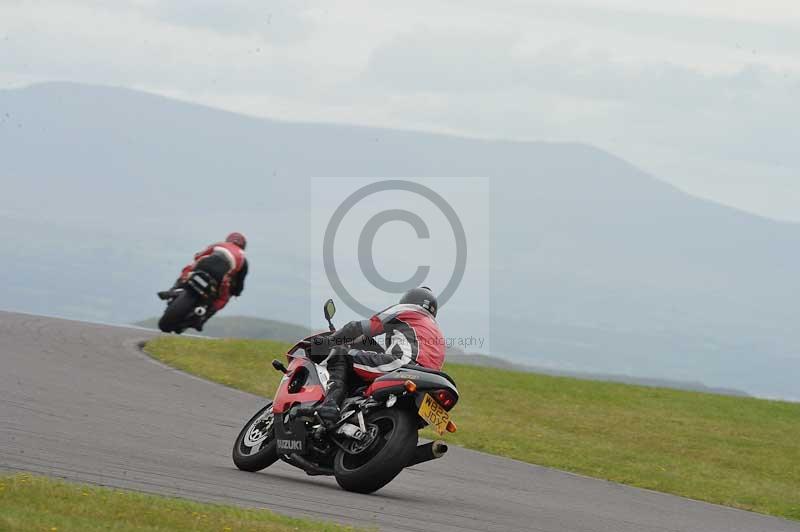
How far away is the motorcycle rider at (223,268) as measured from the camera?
21.8 m

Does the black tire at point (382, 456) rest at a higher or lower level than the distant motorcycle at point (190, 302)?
lower

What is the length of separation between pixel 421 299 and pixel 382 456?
1373 millimetres

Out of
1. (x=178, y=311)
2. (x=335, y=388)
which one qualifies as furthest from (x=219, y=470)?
(x=178, y=311)

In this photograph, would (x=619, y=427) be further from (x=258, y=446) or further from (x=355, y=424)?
(x=355, y=424)

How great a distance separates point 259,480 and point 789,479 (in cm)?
905

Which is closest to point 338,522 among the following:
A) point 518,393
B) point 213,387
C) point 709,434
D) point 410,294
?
point 410,294

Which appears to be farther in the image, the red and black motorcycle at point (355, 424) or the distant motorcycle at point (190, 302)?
the distant motorcycle at point (190, 302)

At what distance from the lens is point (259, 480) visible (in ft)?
34.7

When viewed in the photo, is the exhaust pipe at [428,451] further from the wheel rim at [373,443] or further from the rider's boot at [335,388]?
the rider's boot at [335,388]

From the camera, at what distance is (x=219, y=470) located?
35.7ft

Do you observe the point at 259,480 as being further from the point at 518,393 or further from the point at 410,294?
the point at 518,393

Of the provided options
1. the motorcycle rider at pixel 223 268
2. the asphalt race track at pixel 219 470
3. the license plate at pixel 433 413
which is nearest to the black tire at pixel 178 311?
the motorcycle rider at pixel 223 268

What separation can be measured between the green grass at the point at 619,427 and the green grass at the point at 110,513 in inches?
308

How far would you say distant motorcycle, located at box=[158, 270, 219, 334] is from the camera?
21766mm
